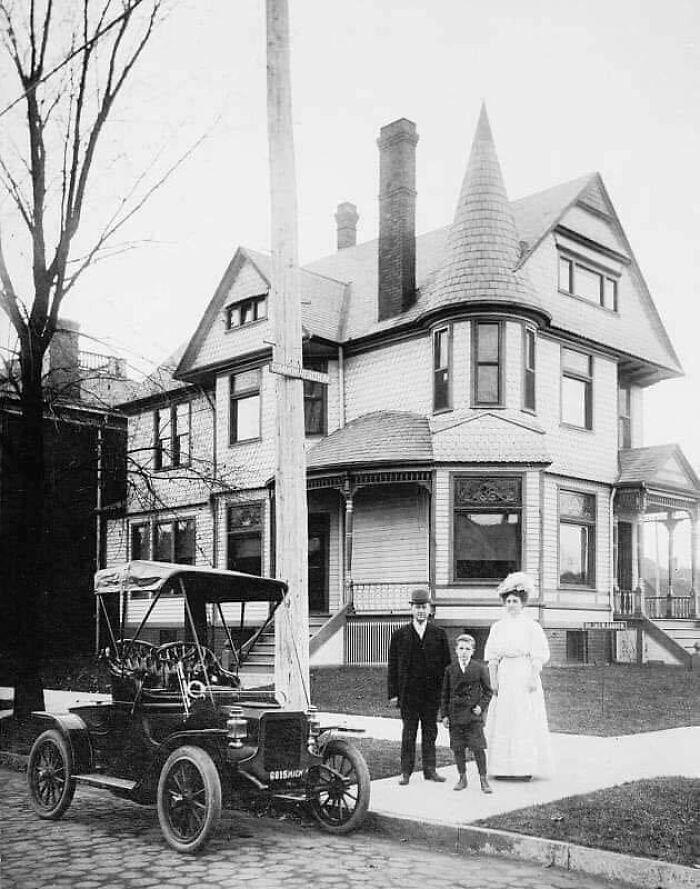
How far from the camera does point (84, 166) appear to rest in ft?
46.1

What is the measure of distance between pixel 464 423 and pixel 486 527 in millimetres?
2106

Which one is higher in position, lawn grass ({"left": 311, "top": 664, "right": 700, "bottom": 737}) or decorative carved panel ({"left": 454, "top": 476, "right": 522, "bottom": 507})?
decorative carved panel ({"left": 454, "top": 476, "right": 522, "bottom": 507})

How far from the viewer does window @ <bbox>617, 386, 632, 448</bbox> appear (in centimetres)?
2408

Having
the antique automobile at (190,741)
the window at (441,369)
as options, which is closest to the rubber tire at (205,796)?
the antique automobile at (190,741)

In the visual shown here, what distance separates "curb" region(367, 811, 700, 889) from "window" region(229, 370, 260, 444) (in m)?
16.9

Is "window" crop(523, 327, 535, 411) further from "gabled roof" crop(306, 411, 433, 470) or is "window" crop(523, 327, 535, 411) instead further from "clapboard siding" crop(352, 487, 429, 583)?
"clapboard siding" crop(352, 487, 429, 583)

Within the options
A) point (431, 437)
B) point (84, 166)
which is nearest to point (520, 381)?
point (431, 437)

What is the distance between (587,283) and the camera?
23.0 meters

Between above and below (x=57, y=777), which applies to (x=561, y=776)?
below

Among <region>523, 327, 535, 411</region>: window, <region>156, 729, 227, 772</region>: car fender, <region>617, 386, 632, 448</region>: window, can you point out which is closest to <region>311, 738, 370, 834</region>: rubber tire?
<region>156, 729, 227, 772</region>: car fender

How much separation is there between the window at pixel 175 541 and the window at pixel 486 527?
870 centimetres

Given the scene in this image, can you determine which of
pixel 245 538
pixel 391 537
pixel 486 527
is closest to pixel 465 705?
pixel 486 527

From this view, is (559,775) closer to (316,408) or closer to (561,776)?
(561,776)

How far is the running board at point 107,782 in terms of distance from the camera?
7.58 meters
